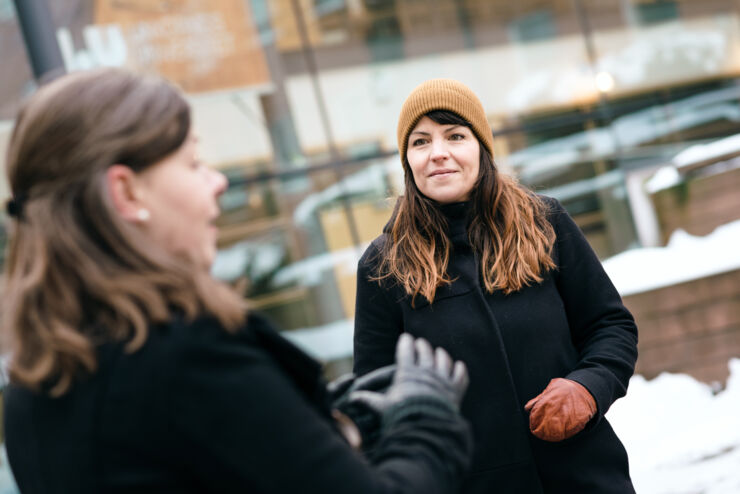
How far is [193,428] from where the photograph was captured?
1.06 metres

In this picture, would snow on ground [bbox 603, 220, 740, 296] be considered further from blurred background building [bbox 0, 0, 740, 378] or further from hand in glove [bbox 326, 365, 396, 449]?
hand in glove [bbox 326, 365, 396, 449]

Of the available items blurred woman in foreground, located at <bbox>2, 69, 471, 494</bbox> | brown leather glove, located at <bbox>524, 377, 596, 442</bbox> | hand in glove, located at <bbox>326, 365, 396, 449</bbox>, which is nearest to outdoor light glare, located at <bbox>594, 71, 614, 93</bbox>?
brown leather glove, located at <bbox>524, 377, 596, 442</bbox>

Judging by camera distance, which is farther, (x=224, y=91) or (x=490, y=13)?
(x=490, y=13)

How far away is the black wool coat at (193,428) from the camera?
1063mm

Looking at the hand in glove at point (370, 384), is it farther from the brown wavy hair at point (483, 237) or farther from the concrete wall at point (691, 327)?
the concrete wall at point (691, 327)

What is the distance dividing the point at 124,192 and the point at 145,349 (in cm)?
27

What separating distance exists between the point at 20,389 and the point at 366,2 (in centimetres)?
758

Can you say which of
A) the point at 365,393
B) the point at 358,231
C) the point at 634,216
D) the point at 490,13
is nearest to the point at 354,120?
the point at 358,231

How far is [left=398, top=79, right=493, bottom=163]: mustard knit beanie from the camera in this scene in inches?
95.3

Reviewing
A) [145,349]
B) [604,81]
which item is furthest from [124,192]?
[604,81]

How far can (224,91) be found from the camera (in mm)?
7801

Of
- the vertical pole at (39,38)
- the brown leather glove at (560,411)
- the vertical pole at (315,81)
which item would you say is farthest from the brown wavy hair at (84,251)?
the vertical pole at (315,81)

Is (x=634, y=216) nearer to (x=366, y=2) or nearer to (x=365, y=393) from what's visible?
(x=366, y=2)

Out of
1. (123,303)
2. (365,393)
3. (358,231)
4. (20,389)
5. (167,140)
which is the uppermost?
(167,140)
